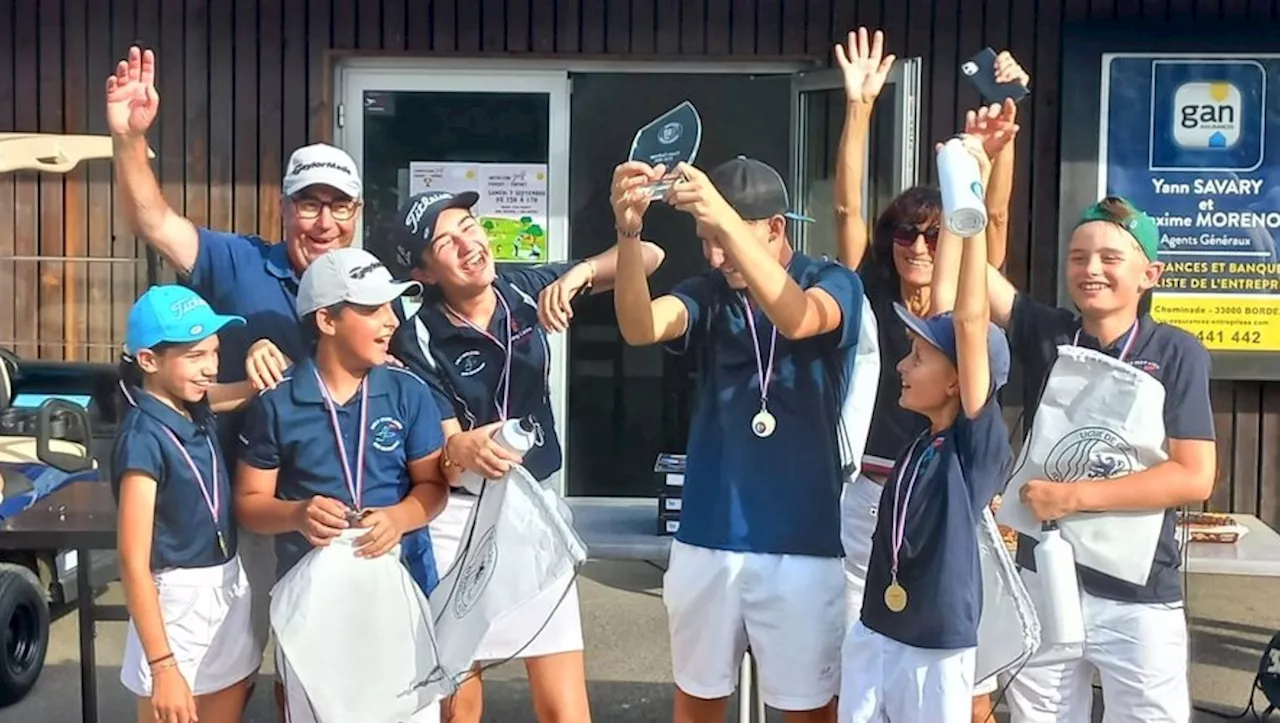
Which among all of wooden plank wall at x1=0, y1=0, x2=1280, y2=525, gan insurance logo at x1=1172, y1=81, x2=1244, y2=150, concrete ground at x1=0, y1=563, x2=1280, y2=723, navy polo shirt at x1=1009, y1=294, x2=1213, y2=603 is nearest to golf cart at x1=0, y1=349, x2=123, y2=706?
concrete ground at x1=0, y1=563, x2=1280, y2=723

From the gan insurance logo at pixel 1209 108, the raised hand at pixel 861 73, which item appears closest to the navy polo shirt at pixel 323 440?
the raised hand at pixel 861 73

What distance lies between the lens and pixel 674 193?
2715 millimetres

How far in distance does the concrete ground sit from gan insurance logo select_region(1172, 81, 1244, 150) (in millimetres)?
2078

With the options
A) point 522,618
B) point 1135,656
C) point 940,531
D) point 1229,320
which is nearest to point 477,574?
point 522,618

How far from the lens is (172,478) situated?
295 centimetres

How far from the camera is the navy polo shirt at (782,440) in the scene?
3006mm

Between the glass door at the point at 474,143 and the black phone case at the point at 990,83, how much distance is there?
13.2 feet

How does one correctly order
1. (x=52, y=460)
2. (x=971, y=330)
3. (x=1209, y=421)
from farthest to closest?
(x=52, y=460)
(x=1209, y=421)
(x=971, y=330)

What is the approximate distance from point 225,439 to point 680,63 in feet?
13.5

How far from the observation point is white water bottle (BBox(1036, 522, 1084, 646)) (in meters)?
2.90

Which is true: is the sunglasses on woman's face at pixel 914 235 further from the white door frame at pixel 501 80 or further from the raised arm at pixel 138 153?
the white door frame at pixel 501 80

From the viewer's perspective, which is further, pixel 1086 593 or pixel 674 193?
pixel 1086 593

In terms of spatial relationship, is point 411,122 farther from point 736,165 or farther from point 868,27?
point 736,165

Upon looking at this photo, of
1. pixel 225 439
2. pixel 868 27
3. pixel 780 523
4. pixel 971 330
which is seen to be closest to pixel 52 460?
pixel 225 439
